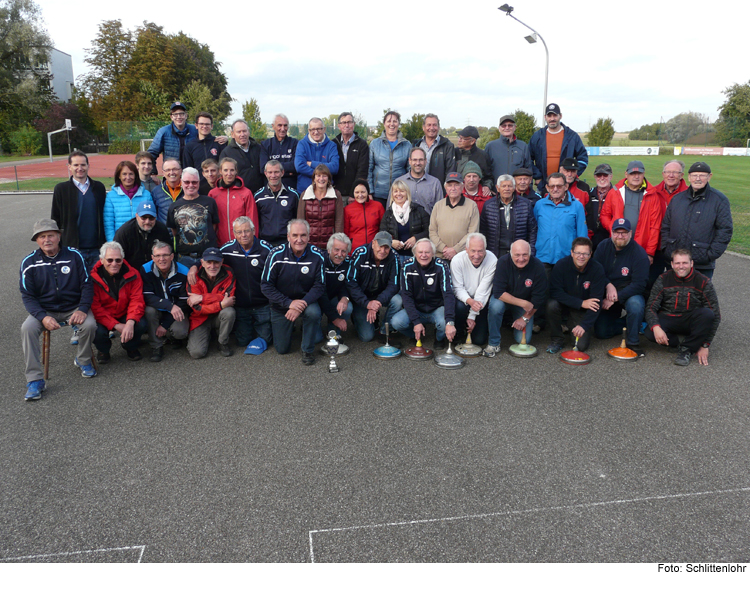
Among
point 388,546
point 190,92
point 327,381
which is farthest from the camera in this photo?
point 190,92

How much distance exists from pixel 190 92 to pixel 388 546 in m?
44.1

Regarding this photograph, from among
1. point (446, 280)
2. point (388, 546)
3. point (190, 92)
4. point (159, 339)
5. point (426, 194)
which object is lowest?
point (388, 546)

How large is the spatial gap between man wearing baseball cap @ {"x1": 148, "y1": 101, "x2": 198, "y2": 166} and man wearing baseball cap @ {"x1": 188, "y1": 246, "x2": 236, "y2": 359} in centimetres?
260

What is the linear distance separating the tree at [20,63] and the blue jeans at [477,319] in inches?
2317

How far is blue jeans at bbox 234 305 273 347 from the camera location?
7.11m

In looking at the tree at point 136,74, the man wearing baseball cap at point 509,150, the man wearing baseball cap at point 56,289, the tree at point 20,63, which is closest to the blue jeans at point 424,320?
the man wearing baseball cap at point 509,150

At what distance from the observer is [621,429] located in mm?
4867

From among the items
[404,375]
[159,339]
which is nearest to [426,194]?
[404,375]

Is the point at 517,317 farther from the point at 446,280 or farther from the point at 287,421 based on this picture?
the point at 287,421

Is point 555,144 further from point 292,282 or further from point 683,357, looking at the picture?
point 292,282

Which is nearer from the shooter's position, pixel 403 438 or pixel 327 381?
pixel 403 438

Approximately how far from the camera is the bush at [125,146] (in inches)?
1469

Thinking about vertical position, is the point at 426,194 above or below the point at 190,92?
below

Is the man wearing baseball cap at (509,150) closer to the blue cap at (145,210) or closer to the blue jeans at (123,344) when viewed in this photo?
the blue cap at (145,210)
